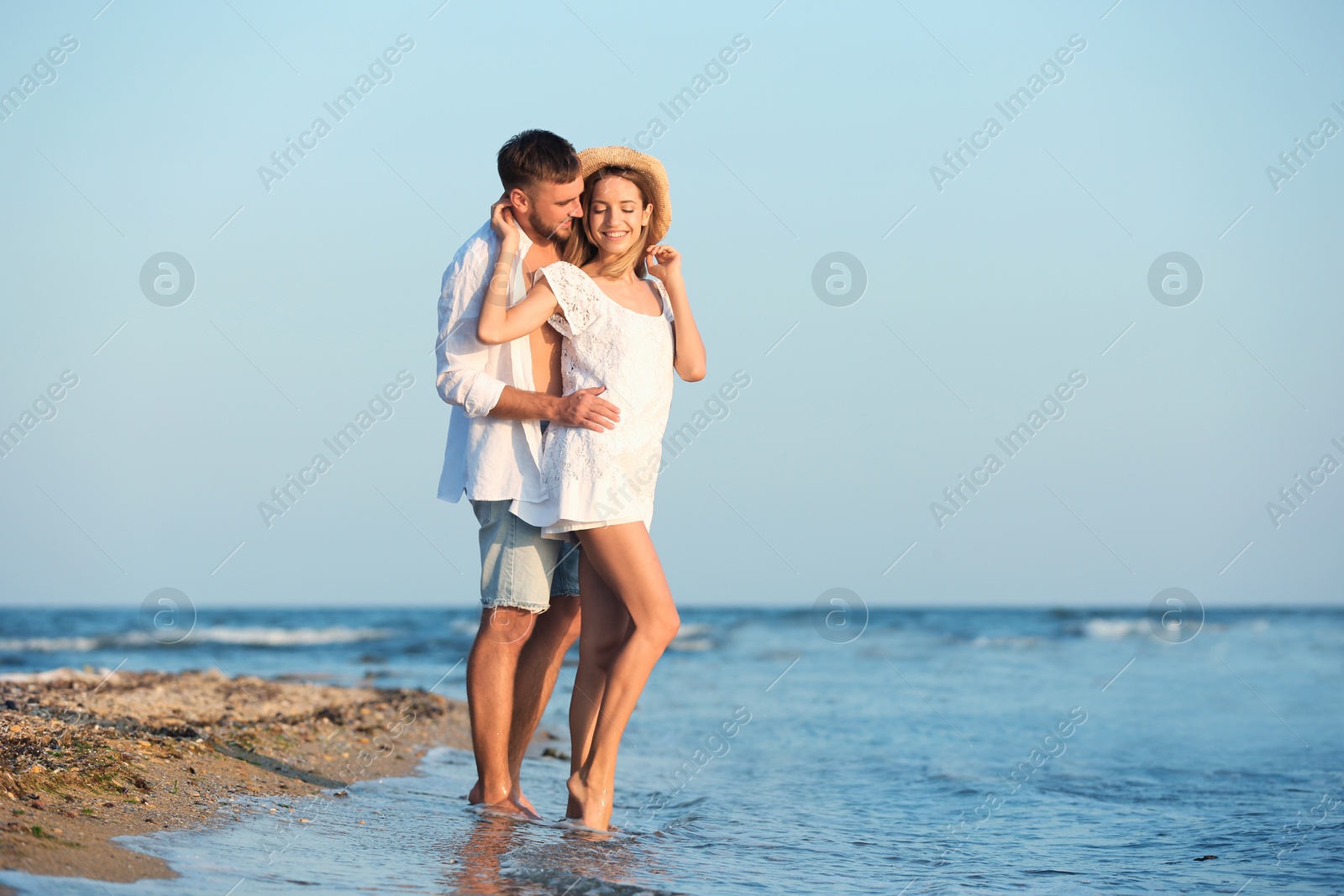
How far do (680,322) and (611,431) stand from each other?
0.49 m

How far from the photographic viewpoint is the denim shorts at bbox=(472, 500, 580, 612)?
3.62 m

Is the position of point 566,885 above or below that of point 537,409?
below

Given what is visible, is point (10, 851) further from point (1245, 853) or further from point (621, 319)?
point (1245, 853)

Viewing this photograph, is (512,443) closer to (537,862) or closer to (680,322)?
(680,322)

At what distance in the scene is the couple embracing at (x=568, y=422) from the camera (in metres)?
3.47

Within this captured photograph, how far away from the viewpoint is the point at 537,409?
348 centimetres

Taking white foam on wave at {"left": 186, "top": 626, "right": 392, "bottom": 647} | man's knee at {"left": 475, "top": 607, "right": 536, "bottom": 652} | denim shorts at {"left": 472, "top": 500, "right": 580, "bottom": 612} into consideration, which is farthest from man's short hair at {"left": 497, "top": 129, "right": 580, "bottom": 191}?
white foam on wave at {"left": 186, "top": 626, "right": 392, "bottom": 647}

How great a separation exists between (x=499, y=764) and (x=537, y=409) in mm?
1289

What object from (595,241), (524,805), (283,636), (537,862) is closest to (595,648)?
(524,805)

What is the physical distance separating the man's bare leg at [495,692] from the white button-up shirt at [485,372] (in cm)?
46

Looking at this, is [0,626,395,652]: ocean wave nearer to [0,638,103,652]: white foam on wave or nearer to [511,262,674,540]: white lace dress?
[0,638,103,652]: white foam on wave

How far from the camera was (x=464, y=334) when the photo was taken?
355 centimetres

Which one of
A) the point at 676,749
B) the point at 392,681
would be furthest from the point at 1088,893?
the point at 392,681

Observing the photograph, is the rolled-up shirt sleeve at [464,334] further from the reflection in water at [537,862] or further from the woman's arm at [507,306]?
the reflection in water at [537,862]
